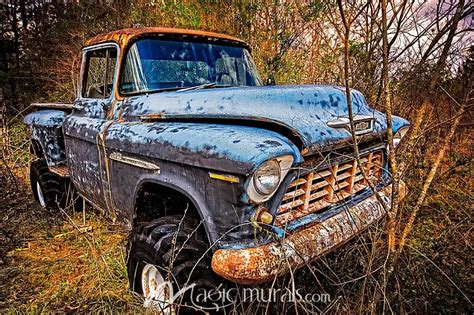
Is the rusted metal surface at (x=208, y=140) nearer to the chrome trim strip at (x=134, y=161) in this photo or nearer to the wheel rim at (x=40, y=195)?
the chrome trim strip at (x=134, y=161)

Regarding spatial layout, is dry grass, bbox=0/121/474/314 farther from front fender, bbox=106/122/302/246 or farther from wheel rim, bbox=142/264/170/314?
front fender, bbox=106/122/302/246

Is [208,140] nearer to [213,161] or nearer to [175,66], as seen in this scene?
[213,161]

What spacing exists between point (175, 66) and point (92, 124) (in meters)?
0.94

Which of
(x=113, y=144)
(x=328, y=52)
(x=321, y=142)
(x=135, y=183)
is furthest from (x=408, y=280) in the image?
(x=328, y=52)

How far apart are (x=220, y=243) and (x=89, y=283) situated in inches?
62.6

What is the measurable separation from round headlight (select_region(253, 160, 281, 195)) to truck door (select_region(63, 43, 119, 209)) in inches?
63.9

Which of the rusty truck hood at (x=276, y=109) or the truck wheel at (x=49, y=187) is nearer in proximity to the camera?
the rusty truck hood at (x=276, y=109)

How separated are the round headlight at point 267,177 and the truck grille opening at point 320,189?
0.66ft

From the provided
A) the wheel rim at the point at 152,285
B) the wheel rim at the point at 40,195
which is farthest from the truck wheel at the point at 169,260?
the wheel rim at the point at 40,195

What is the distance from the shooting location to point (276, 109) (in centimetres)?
227

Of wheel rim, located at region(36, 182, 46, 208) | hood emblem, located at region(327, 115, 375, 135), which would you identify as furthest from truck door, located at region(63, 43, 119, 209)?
hood emblem, located at region(327, 115, 375, 135)

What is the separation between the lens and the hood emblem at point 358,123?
2277 mm

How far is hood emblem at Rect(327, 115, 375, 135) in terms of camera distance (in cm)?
228

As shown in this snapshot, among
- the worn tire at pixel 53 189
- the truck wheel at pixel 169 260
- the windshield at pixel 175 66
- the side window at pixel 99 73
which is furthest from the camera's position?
the worn tire at pixel 53 189
